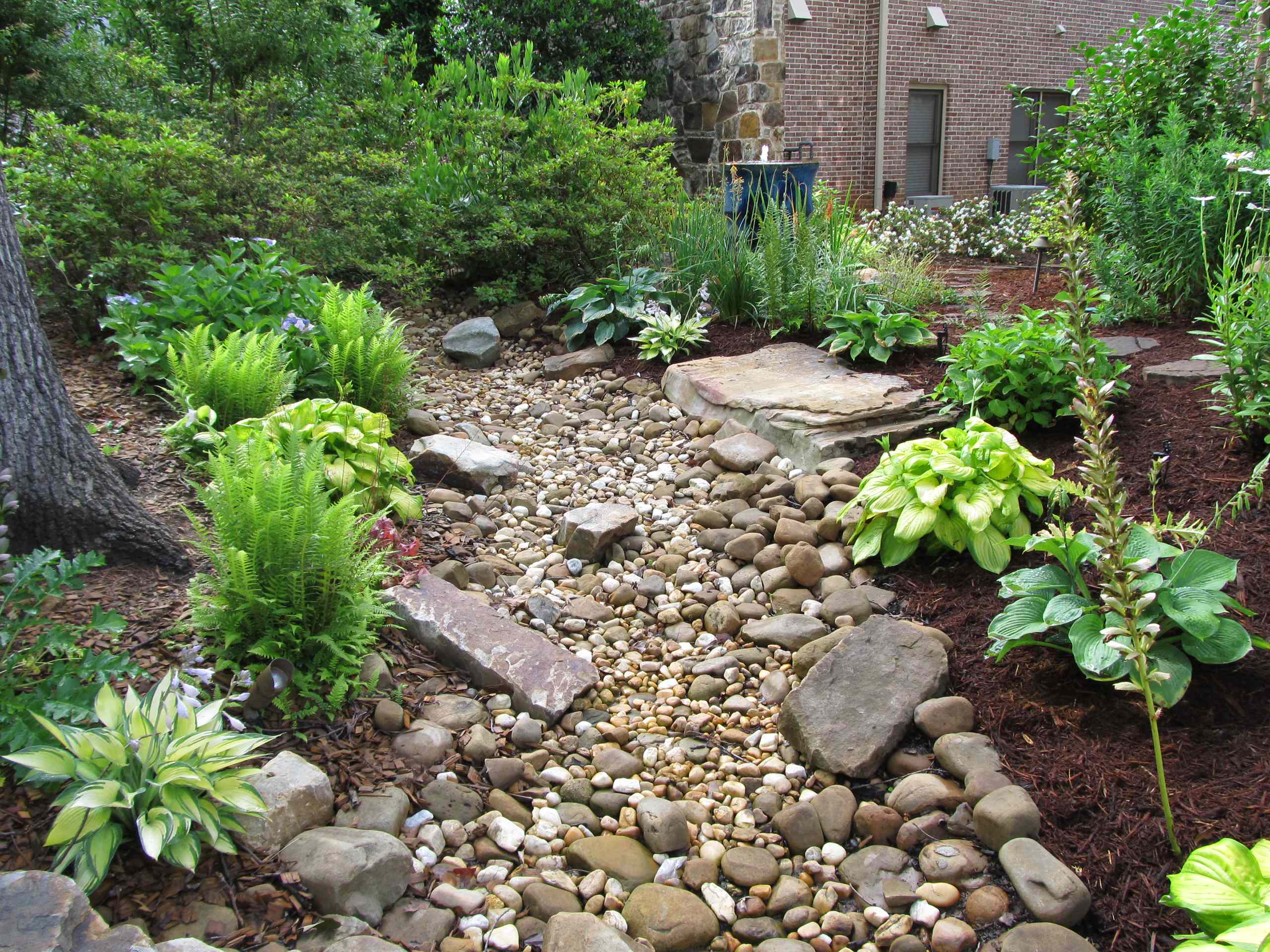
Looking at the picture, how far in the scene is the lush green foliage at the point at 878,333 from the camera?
15.9 ft

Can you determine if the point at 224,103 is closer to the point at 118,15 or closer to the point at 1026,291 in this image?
the point at 118,15

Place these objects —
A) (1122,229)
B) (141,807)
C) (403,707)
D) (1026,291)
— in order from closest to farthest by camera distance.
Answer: (141,807) → (403,707) → (1122,229) → (1026,291)

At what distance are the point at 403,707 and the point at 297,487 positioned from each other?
2.21 ft

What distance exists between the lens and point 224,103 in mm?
5973

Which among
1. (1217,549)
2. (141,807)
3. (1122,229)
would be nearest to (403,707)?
(141,807)

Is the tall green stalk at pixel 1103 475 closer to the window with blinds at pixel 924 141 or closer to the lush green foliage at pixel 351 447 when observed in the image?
the lush green foliage at pixel 351 447

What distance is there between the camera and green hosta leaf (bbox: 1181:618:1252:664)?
224 centimetres

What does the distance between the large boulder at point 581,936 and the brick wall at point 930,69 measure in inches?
450

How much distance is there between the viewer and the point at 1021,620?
2.54 metres

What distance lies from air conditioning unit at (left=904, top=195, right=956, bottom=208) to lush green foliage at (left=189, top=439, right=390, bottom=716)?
12.3 metres

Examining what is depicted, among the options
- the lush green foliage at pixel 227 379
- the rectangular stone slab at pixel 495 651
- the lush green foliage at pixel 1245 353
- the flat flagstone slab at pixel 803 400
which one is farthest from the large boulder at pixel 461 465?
the lush green foliage at pixel 1245 353

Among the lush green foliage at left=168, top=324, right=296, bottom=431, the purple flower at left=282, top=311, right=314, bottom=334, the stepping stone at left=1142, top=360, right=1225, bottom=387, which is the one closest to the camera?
the lush green foliage at left=168, top=324, right=296, bottom=431

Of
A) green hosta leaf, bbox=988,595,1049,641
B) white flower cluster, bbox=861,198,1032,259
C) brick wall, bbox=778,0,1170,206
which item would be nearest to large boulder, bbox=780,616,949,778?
green hosta leaf, bbox=988,595,1049,641

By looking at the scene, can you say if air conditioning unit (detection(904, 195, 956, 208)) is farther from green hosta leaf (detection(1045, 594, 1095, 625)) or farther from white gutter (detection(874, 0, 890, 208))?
green hosta leaf (detection(1045, 594, 1095, 625))
